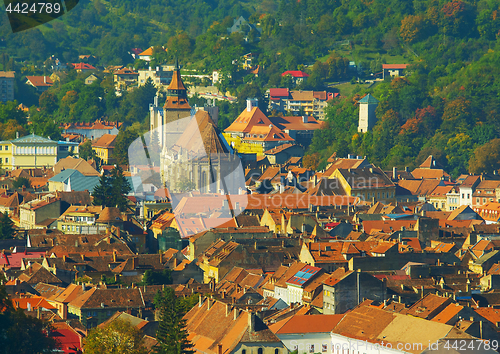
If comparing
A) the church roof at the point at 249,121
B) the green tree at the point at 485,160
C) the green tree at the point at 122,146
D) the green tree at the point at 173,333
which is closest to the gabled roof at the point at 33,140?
the green tree at the point at 122,146

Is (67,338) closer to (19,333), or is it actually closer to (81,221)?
(19,333)

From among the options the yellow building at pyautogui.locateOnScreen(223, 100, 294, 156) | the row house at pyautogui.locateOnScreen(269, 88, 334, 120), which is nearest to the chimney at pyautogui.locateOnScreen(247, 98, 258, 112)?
the yellow building at pyautogui.locateOnScreen(223, 100, 294, 156)

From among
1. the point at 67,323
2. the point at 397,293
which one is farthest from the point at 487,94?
the point at 67,323

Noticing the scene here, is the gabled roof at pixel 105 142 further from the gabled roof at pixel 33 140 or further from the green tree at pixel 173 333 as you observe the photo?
the green tree at pixel 173 333

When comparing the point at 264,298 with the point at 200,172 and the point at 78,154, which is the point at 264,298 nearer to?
the point at 200,172

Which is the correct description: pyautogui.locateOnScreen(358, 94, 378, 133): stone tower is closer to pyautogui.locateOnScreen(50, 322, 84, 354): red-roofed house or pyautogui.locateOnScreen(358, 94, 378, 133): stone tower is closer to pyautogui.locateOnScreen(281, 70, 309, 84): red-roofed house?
pyautogui.locateOnScreen(281, 70, 309, 84): red-roofed house

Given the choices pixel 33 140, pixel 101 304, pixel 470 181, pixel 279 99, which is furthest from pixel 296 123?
pixel 101 304
